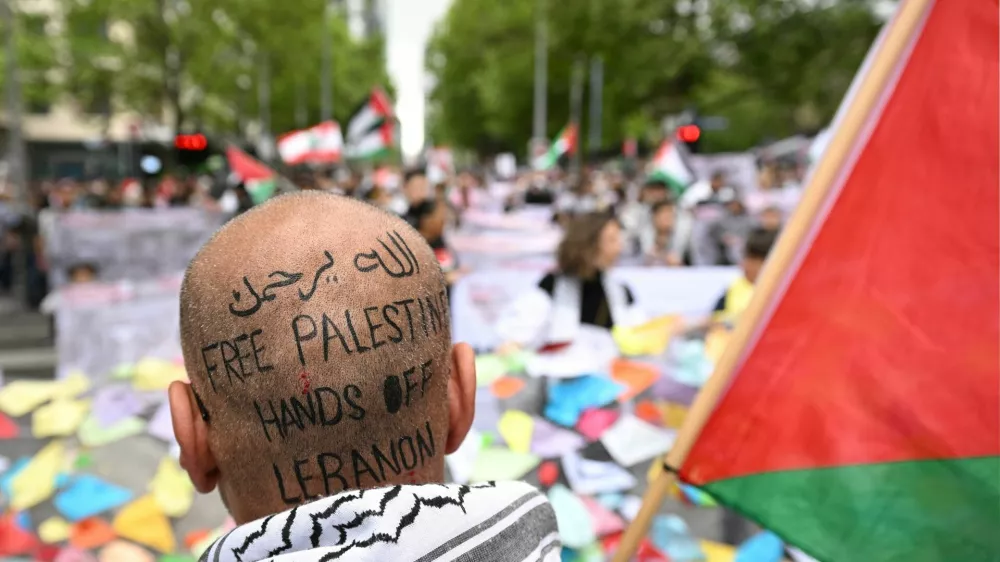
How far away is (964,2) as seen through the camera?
1.68 meters

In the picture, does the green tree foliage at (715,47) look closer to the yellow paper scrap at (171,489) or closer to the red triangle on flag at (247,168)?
the red triangle on flag at (247,168)

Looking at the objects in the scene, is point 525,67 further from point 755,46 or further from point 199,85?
point 755,46

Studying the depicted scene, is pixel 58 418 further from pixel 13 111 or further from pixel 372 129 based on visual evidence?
pixel 13 111

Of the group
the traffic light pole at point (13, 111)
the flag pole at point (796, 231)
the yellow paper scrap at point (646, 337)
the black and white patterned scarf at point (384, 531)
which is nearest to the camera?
the black and white patterned scarf at point (384, 531)

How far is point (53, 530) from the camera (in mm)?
2740

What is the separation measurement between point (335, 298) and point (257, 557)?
36cm

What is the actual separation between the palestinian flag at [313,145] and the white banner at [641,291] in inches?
256

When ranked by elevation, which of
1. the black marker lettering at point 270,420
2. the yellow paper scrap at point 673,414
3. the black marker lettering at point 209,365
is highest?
the black marker lettering at point 209,365

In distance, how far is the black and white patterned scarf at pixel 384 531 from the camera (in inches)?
41.1

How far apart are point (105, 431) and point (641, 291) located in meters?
4.33

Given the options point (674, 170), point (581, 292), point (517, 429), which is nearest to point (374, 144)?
point (674, 170)

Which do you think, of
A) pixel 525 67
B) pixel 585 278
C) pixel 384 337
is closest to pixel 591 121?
pixel 525 67

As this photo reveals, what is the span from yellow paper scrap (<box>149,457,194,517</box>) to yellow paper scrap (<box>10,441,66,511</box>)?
0.32 metres

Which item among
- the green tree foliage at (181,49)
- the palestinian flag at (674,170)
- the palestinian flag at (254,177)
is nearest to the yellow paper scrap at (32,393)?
the palestinian flag at (254,177)
